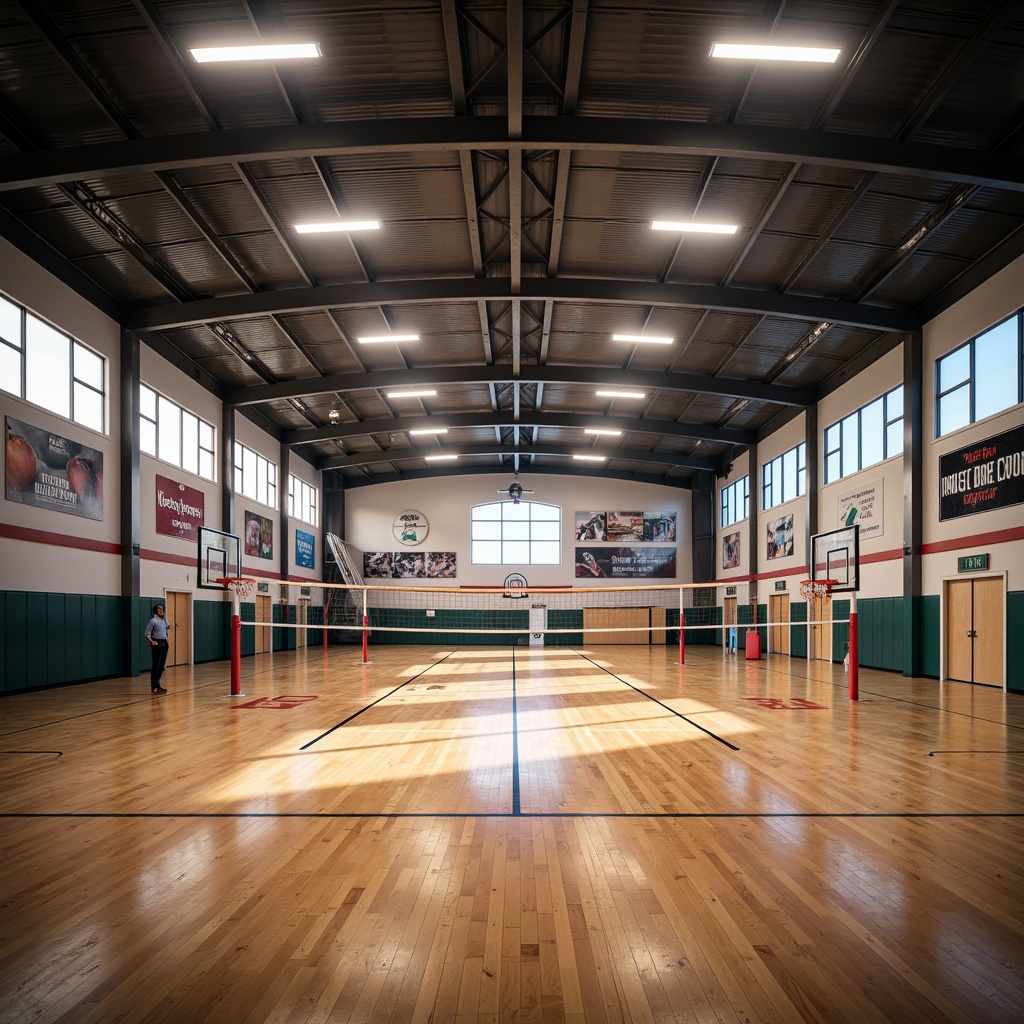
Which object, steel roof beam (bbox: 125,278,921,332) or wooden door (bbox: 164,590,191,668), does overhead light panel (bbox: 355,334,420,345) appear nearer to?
steel roof beam (bbox: 125,278,921,332)

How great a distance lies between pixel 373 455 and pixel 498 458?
19.1ft

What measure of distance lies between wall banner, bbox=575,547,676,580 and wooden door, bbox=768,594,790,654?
8554mm

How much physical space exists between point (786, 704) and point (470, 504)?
80.9 feet

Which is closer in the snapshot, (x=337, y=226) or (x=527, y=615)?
(x=337, y=226)

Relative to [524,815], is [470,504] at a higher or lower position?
higher

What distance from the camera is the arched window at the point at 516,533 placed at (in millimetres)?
35812

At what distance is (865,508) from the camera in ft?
65.7

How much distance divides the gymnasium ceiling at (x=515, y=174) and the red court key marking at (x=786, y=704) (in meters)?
8.51

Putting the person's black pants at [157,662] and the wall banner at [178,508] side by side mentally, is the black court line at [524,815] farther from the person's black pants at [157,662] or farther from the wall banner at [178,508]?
the wall banner at [178,508]

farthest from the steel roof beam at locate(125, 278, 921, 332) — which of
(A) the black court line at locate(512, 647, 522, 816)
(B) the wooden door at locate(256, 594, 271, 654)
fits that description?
(B) the wooden door at locate(256, 594, 271, 654)

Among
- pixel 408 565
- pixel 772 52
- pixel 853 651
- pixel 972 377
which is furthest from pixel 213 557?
pixel 408 565

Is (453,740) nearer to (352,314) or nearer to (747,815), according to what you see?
(747,815)

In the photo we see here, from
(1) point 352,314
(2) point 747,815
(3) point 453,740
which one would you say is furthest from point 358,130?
(2) point 747,815

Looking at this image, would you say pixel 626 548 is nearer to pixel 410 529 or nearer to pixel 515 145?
pixel 410 529
